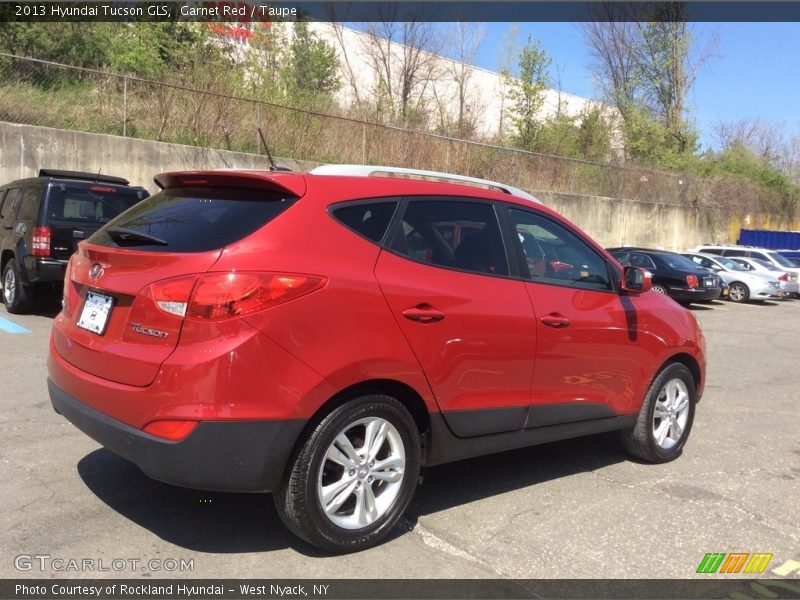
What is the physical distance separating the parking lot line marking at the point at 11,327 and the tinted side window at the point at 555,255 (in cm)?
697

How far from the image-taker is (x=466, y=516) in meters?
4.12

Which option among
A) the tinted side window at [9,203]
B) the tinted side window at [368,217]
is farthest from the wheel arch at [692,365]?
the tinted side window at [9,203]

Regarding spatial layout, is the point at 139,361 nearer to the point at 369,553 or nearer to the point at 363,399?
the point at 363,399

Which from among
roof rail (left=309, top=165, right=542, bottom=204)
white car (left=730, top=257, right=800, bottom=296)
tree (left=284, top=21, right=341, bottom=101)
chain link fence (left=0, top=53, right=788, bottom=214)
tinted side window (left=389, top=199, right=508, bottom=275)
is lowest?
white car (left=730, top=257, right=800, bottom=296)

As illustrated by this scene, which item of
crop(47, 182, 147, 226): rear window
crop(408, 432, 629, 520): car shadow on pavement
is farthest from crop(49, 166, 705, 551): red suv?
crop(47, 182, 147, 226): rear window

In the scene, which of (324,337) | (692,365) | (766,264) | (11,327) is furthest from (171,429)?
(766,264)

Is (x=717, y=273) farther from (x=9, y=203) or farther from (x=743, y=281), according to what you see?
(x=9, y=203)

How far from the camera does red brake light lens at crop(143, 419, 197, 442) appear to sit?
10.2 feet

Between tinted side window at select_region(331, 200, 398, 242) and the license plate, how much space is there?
1187 mm

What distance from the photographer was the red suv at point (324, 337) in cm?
315

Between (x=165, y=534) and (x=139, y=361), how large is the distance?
3.21 feet

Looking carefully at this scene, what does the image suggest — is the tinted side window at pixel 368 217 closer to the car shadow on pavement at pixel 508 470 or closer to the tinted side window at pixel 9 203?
the car shadow on pavement at pixel 508 470

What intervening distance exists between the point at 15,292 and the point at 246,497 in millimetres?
7570

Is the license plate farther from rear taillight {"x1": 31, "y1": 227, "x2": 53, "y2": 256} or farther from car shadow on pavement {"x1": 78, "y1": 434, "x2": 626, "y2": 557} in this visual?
rear taillight {"x1": 31, "y1": 227, "x2": 53, "y2": 256}
